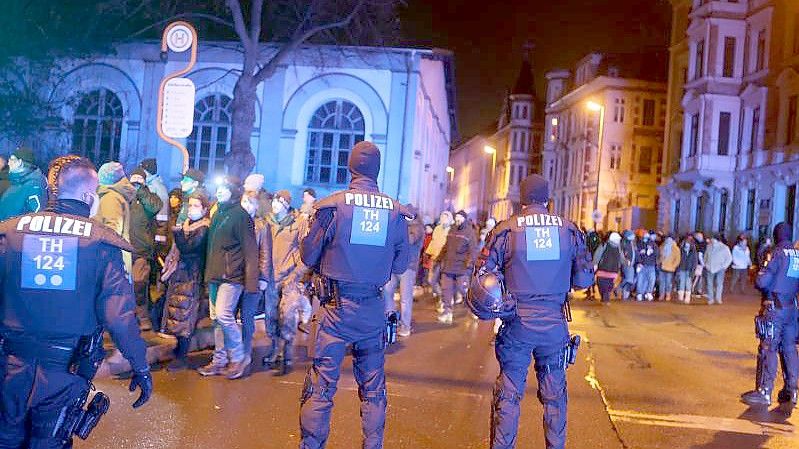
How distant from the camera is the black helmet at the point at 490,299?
5109 millimetres

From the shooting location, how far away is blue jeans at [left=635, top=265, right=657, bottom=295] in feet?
63.1

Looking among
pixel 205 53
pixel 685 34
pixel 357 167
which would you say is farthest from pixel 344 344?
pixel 685 34

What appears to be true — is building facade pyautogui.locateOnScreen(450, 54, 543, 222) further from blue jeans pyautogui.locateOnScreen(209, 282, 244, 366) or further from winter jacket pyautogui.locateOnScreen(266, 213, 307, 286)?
blue jeans pyautogui.locateOnScreen(209, 282, 244, 366)

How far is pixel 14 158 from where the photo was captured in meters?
8.36

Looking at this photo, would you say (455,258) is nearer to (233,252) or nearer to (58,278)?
(233,252)

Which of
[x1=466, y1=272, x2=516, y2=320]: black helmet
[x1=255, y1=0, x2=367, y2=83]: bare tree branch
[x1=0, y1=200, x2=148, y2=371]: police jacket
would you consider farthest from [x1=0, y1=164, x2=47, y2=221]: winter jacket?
[x1=255, y1=0, x2=367, y2=83]: bare tree branch

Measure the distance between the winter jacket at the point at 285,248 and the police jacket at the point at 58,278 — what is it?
15.4 ft

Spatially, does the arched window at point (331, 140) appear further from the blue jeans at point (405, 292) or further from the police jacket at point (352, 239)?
the police jacket at point (352, 239)

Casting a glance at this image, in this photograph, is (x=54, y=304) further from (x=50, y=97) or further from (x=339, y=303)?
(x=50, y=97)

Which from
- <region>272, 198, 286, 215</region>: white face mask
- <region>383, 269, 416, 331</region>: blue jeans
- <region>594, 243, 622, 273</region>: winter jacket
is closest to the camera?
<region>272, 198, 286, 215</region>: white face mask

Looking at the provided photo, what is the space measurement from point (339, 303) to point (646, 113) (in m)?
48.0

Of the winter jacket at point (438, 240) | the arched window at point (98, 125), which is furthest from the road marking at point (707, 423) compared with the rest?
the arched window at point (98, 125)

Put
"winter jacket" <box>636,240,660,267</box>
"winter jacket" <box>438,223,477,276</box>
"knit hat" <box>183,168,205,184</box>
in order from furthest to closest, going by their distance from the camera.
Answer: "winter jacket" <box>636,240,660,267</box> → "winter jacket" <box>438,223,477,276</box> → "knit hat" <box>183,168,205,184</box>

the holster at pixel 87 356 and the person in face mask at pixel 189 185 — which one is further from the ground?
the person in face mask at pixel 189 185
